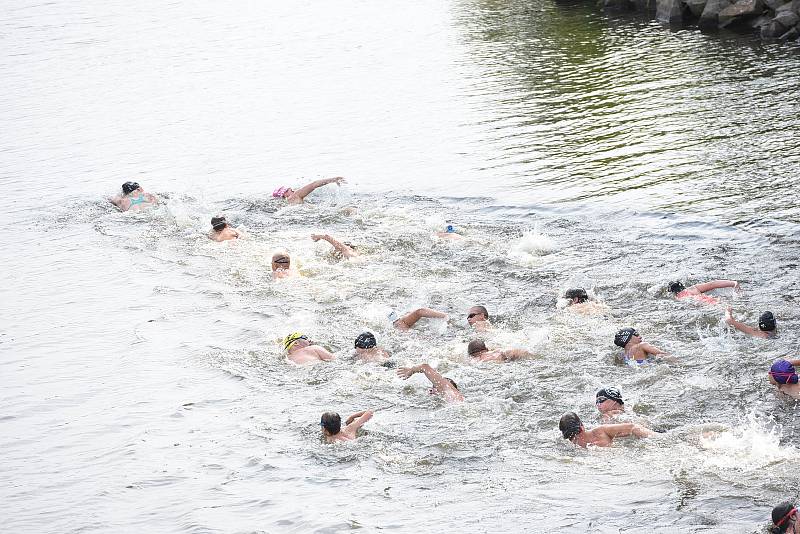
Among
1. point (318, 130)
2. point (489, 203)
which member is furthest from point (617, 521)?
point (318, 130)

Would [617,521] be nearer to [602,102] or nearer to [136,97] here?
[602,102]

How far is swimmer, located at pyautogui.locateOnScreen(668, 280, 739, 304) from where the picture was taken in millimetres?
16016

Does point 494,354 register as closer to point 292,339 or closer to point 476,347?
point 476,347

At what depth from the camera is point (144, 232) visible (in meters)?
23.8

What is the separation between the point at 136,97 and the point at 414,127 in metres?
14.9

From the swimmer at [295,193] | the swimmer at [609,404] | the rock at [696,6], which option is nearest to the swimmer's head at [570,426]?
the swimmer at [609,404]

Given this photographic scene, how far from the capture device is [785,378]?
1295 cm

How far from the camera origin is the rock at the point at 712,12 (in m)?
36.2

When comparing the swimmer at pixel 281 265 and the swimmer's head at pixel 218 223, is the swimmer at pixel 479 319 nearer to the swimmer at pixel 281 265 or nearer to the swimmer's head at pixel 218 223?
the swimmer at pixel 281 265

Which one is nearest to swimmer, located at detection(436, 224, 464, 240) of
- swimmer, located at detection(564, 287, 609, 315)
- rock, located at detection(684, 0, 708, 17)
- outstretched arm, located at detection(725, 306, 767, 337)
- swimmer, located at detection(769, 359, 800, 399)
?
swimmer, located at detection(564, 287, 609, 315)

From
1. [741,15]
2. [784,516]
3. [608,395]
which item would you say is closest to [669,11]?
[741,15]

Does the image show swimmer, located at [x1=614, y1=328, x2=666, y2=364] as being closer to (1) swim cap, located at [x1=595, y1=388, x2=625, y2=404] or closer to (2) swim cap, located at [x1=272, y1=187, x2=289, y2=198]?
(1) swim cap, located at [x1=595, y1=388, x2=625, y2=404]

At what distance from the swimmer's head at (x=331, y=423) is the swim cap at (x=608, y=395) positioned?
373cm

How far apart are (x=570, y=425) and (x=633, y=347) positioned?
8.10 ft
